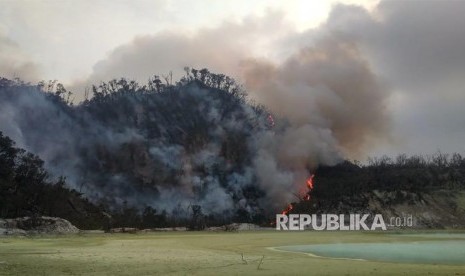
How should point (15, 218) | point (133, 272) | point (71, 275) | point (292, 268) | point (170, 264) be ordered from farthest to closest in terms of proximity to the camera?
1. point (15, 218)
2. point (170, 264)
3. point (292, 268)
4. point (133, 272)
5. point (71, 275)

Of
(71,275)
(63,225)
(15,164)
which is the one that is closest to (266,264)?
(71,275)

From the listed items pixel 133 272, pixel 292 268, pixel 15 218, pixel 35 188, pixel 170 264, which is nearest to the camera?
pixel 133 272

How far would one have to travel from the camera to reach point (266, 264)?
4856 centimetres

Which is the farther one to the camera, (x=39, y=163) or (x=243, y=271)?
(x=39, y=163)

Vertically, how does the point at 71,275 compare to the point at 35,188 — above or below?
Answer: below

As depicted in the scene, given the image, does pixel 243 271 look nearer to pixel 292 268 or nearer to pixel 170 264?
pixel 292 268

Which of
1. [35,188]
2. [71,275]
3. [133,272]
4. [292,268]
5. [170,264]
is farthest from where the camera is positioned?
[35,188]

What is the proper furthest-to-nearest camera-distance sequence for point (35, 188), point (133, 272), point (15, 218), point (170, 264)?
1. point (35, 188)
2. point (15, 218)
3. point (170, 264)
4. point (133, 272)

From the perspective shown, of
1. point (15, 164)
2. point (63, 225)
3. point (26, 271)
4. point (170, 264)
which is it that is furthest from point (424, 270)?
point (15, 164)

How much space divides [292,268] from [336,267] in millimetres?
4234

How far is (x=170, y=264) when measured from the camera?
4734cm

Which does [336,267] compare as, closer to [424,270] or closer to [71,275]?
[424,270]

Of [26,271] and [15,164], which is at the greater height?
[15,164]

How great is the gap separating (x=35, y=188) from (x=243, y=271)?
542ft
